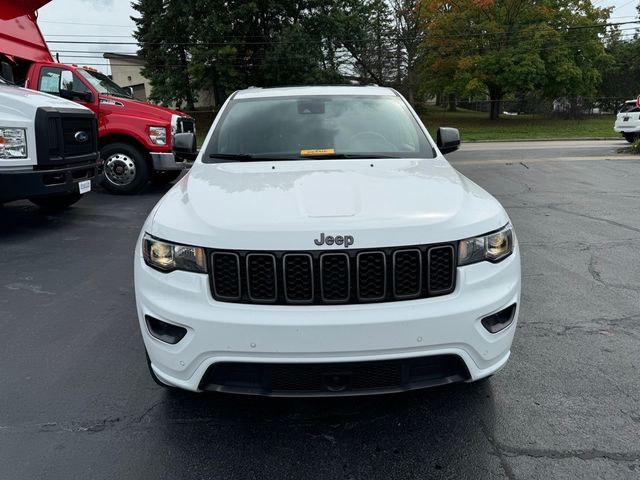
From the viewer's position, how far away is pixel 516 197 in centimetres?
919

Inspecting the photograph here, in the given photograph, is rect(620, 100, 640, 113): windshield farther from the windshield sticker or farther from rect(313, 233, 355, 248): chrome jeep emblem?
rect(313, 233, 355, 248): chrome jeep emblem

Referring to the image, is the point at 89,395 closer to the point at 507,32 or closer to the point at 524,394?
the point at 524,394

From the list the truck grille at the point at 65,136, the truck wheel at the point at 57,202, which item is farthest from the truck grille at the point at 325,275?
the truck wheel at the point at 57,202

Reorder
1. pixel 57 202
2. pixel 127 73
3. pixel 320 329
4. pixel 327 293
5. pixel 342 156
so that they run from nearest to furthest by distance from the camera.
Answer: pixel 320 329 < pixel 327 293 < pixel 342 156 < pixel 57 202 < pixel 127 73

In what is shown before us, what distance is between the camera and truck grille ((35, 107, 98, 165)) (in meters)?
6.46

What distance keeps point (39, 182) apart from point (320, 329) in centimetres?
556

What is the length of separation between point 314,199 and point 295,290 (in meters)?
0.52

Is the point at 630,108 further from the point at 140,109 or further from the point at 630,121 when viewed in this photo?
the point at 140,109

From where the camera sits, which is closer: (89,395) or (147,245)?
(147,245)

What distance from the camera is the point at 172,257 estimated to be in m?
2.43

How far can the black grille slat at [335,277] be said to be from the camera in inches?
90.4

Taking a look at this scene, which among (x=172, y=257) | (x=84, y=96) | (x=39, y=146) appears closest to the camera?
(x=172, y=257)

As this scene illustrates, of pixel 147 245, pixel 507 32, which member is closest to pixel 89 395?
pixel 147 245

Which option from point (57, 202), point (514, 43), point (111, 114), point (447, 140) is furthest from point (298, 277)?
point (514, 43)
